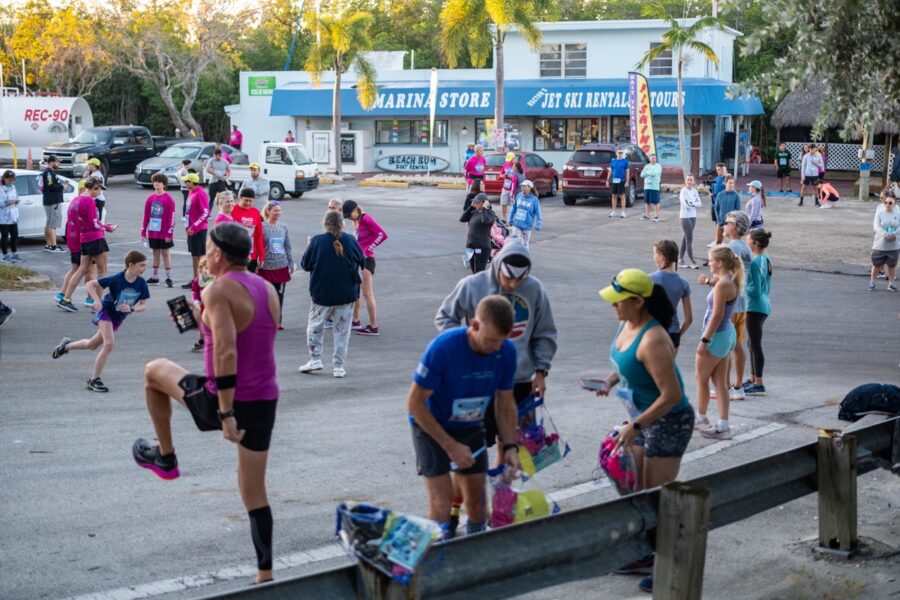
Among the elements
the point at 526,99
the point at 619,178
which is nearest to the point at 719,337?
the point at 619,178

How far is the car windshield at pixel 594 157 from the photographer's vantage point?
3325 centimetres

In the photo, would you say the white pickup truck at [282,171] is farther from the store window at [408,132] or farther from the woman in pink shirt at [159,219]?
the woman in pink shirt at [159,219]

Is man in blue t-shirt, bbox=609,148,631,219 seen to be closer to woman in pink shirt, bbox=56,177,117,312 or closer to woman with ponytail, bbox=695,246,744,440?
woman in pink shirt, bbox=56,177,117,312

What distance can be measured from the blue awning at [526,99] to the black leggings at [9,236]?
25692 millimetres

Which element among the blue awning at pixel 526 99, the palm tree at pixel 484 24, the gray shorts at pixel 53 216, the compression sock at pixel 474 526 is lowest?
the compression sock at pixel 474 526

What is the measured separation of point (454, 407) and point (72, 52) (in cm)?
5213

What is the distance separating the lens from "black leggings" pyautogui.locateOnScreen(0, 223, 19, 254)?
21359mm

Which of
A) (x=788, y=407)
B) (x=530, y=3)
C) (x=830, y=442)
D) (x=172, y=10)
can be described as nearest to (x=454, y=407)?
(x=830, y=442)

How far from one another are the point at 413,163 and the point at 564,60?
746 cm

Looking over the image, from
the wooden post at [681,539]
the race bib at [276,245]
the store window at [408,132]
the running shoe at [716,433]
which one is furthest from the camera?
the store window at [408,132]

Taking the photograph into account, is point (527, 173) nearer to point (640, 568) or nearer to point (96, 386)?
point (96, 386)

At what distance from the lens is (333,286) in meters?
12.2

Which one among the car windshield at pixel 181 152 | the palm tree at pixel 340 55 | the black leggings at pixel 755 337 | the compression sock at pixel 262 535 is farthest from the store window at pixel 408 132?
the compression sock at pixel 262 535

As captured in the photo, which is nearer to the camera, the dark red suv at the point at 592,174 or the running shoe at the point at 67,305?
the running shoe at the point at 67,305
